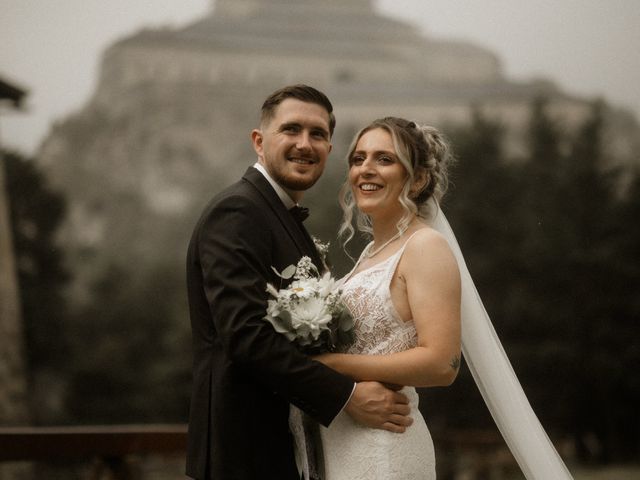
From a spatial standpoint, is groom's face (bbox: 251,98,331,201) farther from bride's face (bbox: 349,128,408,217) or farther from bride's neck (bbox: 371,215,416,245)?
bride's neck (bbox: 371,215,416,245)

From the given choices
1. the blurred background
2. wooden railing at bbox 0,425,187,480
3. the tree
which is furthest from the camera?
the tree

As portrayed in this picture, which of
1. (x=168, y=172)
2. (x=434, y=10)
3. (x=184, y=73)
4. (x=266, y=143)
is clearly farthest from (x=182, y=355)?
(x=266, y=143)

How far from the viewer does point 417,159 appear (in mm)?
2682

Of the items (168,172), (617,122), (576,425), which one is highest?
(617,122)

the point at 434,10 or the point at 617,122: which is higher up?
the point at 434,10

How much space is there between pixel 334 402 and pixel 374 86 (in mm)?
17121

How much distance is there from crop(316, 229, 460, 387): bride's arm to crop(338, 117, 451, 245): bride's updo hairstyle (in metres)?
0.26

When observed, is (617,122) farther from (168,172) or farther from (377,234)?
(377,234)

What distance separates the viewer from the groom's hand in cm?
240

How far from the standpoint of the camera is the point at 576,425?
14.9m

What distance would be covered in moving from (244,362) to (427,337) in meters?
0.58

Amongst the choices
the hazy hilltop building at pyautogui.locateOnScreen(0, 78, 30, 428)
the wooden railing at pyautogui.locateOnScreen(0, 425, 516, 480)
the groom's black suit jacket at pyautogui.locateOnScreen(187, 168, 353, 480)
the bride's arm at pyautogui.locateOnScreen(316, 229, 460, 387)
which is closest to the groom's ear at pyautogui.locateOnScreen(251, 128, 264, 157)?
the groom's black suit jacket at pyautogui.locateOnScreen(187, 168, 353, 480)

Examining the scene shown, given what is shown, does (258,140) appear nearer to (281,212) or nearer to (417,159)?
(281,212)

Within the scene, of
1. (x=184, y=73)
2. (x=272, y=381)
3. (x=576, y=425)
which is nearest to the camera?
(x=272, y=381)
